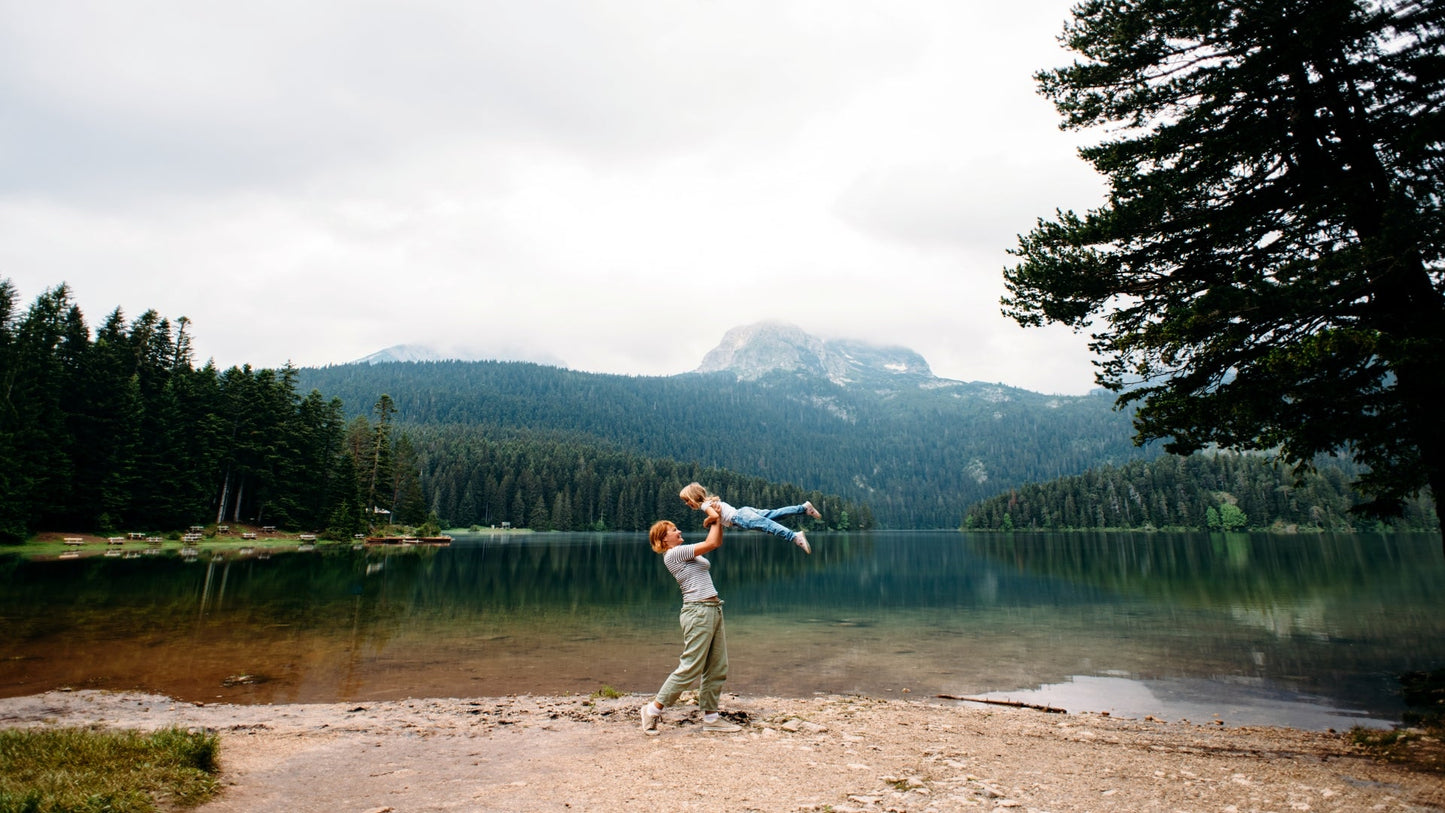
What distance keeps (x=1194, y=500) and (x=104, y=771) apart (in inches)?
8192

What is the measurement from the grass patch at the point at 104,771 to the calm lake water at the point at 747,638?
290 inches

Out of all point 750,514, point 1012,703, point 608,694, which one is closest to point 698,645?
point 750,514

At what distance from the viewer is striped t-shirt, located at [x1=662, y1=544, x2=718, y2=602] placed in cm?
925

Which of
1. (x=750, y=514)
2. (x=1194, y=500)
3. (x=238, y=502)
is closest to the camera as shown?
(x=750, y=514)

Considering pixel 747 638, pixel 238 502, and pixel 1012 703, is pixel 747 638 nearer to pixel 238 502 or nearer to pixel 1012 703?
pixel 1012 703

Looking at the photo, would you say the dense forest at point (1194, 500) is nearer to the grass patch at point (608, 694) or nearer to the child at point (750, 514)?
the grass patch at point (608, 694)

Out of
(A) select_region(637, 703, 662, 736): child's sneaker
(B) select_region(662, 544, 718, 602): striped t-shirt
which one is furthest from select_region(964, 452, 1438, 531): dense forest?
(A) select_region(637, 703, 662, 736): child's sneaker

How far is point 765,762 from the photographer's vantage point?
7.48 m

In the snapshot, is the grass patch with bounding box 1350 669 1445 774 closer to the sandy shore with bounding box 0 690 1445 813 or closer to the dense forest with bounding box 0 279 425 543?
the sandy shore with bounding box 0 690 1445 813

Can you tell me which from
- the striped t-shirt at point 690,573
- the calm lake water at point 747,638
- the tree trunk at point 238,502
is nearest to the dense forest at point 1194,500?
the calm lake water at point 747,638

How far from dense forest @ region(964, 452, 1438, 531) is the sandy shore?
17440 cm

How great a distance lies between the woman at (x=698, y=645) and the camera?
29.8 feet

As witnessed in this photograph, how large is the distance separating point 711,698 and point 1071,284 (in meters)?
11.1

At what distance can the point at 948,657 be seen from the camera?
18938mm
